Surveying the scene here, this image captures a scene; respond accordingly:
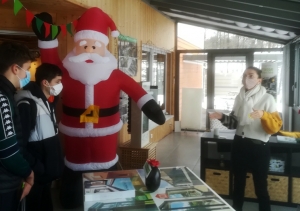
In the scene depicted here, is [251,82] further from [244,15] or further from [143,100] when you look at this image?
[244,15]

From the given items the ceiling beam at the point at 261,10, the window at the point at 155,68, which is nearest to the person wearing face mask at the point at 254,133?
the ceiling beam at the point at 261,10

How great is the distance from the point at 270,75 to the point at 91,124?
4854 millimetres

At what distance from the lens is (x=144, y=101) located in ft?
8.31

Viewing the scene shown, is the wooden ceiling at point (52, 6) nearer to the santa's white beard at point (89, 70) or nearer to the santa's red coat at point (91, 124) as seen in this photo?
the santa's red coat at point (91, 124)

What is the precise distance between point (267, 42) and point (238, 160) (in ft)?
16.0

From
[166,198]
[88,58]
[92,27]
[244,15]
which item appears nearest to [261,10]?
[244,15]

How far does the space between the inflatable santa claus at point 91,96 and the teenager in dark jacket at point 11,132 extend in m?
0.79

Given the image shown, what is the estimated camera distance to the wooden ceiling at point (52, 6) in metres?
2.80

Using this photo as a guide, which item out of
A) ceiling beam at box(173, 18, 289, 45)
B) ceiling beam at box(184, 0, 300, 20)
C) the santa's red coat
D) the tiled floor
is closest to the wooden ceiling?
the santa's red coat

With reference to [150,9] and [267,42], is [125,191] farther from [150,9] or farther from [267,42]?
[267,42]

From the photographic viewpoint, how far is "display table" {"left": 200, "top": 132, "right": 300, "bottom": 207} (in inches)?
116

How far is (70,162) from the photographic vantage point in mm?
2580

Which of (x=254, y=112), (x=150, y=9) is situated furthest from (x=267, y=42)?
(x=254, y=112)

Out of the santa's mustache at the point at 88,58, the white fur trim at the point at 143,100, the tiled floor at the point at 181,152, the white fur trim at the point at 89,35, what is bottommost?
the tiled floor at the point at 181,152
